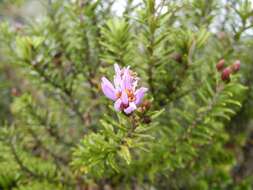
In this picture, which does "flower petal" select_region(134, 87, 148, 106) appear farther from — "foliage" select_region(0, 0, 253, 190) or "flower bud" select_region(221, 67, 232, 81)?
"flower bud" select_region(221, 67, 232, 81)

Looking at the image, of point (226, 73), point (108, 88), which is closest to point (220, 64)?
point (226, 73)

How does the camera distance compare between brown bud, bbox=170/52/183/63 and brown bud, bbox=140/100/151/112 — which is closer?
brown bud, bbox=140/100/151/112

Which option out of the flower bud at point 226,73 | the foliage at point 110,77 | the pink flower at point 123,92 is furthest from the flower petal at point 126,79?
the flower bud at point 226,73

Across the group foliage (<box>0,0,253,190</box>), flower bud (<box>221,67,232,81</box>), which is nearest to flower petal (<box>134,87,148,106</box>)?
foliage (<box>0,0,253,190</box>)

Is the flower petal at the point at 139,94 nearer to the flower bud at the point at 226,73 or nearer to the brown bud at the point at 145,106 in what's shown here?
the brown bud at the point at 145,106

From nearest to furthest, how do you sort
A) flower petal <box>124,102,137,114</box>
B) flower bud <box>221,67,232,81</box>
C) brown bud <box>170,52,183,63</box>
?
1. flower petal <box>124,102,137,114</box>
2. flower bud <box>221,67,232,81</box>
3. brown bud <box>170,52,183,63</box>

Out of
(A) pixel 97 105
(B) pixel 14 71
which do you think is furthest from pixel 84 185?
(B) pixel 14 71

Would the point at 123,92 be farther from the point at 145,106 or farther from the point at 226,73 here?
the point at 226,73

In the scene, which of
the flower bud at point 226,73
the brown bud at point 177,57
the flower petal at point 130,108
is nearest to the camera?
the flower petal at point 130,108
